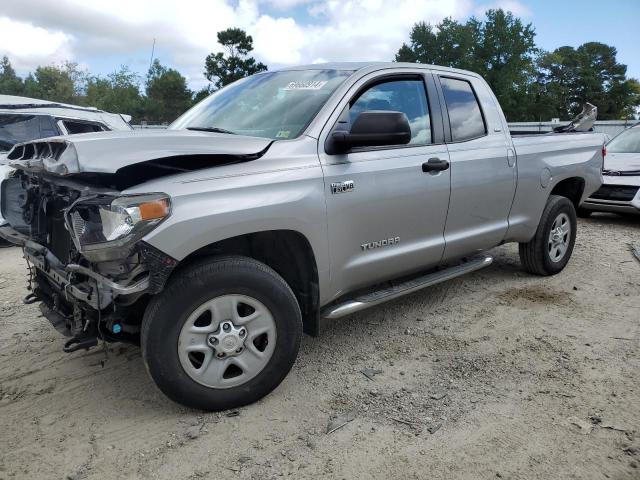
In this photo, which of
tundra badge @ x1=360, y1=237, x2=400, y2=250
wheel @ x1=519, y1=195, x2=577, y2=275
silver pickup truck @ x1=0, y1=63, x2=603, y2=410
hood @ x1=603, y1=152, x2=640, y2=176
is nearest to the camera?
silver pickup truck @ x1=0, y1=63, x2=603, y2=410

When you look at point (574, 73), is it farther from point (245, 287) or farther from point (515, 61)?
point (245, 287)

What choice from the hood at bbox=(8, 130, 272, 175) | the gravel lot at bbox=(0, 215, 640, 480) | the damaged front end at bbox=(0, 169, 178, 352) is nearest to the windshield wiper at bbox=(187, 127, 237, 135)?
the hood at bbox=(8, 130, 272, 175)

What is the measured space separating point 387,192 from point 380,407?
1354mm

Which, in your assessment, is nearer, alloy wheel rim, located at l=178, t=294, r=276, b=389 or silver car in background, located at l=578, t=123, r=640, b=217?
alloy wheel rim, located at l=178, t=294, r=276, b=389

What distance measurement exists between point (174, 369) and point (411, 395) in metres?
1.37

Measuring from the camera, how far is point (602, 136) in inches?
218

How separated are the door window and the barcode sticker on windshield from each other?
281mm

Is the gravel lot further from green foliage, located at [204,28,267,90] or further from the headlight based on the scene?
green foliage, located at [204,28,267,90]

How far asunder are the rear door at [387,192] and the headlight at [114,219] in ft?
3.46

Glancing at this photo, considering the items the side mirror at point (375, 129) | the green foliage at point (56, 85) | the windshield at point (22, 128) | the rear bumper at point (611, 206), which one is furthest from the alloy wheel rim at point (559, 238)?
the green foliage at point (56, 85)

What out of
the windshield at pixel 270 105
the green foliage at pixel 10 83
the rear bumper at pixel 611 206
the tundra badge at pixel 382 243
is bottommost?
the rear bumper at pixel 611 206

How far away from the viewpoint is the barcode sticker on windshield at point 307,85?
344cm

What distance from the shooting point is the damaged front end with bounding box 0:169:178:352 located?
2387 mm

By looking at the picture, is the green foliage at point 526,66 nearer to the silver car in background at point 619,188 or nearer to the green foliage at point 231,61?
the green foliage at point 231,61
